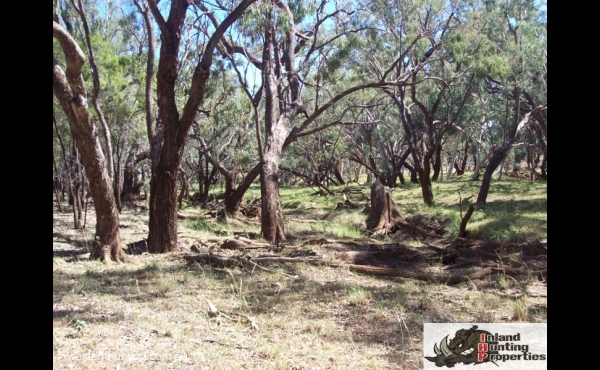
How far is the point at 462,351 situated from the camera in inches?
154

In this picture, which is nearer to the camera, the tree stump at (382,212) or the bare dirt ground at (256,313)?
the bare dirt ground at (256,313)

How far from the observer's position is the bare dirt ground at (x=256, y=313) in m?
3.94

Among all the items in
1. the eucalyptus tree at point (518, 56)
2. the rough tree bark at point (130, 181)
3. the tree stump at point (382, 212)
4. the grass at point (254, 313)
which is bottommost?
the grass at point (254, 313)

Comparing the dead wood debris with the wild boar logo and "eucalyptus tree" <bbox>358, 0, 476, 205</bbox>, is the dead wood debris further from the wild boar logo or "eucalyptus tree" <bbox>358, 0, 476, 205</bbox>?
"eucalyptus tree" <bbox>358, 0, 476, 205</bbox>

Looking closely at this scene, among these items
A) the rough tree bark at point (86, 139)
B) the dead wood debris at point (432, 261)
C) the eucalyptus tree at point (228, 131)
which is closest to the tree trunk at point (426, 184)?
the eucalyptus tree at point (228, 131)

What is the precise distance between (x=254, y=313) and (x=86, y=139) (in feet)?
11.9

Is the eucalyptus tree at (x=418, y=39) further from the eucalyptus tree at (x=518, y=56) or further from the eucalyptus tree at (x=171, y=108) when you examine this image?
the eucalyptus tree at (x=171, y=108)

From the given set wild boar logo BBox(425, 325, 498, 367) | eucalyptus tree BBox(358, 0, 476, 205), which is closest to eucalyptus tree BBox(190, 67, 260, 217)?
eucalyptus tree BBox(358, 0, 476, 205)

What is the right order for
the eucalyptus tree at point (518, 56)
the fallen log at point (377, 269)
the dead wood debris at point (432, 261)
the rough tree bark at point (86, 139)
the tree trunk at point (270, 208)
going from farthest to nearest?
the eucalyptus tree at point (518, 56)
the tree trunk at point (270, 208)
the dead wood debris at point (432, 261)
the fallen log at point (377, 269)
the rough tree bark at point (86, 139)

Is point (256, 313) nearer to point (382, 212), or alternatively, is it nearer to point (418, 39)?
point (382, 212)

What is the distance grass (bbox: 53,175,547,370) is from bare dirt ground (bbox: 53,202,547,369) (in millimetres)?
12

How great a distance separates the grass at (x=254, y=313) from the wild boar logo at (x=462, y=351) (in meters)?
0.18

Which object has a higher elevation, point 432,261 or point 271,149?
point 271,149

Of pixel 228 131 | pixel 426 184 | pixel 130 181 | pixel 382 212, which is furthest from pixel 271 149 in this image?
pixel 228 131
